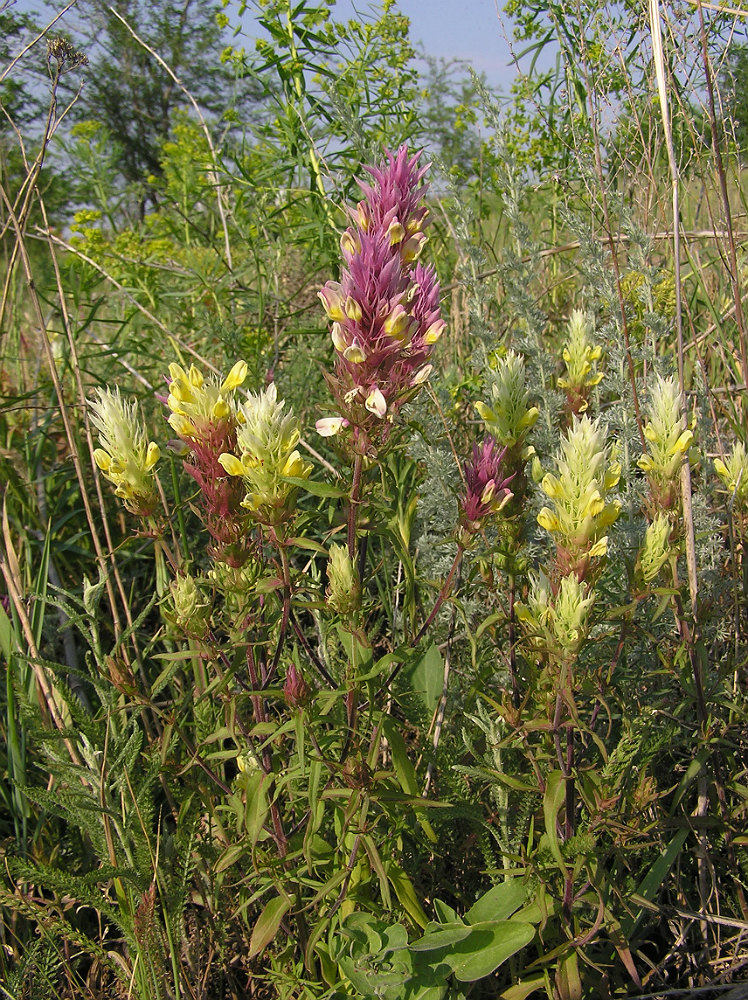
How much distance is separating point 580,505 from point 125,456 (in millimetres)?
807

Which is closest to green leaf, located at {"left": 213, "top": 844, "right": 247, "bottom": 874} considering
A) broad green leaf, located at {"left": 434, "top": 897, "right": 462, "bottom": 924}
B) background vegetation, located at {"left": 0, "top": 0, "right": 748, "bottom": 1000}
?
background vegetation, located at {"left": 0, "top": 0, "right": 748, "bottom": 1000}

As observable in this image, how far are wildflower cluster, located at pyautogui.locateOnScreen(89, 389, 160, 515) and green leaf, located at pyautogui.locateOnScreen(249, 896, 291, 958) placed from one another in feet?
2.47

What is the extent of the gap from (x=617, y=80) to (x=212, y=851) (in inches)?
118

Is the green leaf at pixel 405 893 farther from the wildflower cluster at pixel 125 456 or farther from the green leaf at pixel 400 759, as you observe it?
the wildflower cluster at pixel 125 456

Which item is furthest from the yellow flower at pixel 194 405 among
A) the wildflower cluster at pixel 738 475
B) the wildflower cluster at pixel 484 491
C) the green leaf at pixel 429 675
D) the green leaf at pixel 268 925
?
the wildflower cluster at pixel 738 475

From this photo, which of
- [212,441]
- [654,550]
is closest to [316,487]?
[212,441]

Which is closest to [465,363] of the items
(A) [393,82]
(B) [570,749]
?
(A) [393,82]

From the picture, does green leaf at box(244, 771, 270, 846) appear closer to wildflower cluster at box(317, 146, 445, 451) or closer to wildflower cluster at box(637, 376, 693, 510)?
wildflower cluster at box(317, 146, 445, 451)

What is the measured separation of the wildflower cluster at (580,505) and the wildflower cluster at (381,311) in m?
0.28

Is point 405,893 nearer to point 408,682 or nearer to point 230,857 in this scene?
point 230,857

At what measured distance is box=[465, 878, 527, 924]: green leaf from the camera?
4.62 feet

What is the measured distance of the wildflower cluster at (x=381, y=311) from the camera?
46.5 inches

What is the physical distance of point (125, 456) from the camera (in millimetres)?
1373

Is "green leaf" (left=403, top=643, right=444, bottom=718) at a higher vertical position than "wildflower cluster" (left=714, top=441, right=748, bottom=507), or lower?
lower
